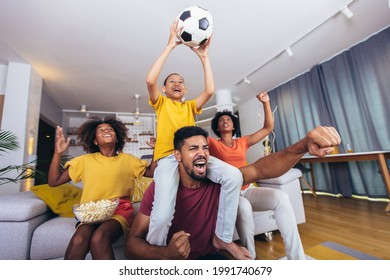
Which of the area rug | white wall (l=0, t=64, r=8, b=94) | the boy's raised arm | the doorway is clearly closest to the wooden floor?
the area rug

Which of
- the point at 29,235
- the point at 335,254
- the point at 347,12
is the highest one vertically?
the point at 347,12


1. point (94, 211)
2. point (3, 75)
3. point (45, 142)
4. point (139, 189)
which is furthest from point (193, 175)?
point (45, 142)

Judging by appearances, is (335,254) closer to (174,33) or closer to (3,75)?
(174,33)

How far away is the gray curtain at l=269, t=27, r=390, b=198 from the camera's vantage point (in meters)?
2.62

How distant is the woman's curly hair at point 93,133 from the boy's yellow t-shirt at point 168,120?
19.0 inches

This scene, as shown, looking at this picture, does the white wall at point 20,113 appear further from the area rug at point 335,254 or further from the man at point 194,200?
the area rug at point 335,254

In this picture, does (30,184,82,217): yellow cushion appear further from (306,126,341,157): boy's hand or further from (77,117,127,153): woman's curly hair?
(306,126,341,157): boy's hand

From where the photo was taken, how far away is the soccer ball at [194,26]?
1221 mm

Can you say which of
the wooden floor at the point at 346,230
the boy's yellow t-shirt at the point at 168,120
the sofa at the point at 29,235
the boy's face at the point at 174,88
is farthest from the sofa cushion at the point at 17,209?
the wooden floor at the point at 346,230

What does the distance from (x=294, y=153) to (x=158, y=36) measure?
2347 mm

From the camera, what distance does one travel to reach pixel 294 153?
768 millimetres

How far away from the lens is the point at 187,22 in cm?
122

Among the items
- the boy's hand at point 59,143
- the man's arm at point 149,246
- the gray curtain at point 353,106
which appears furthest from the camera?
the gray curtain at point 353,106

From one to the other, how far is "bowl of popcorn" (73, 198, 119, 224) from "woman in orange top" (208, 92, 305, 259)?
0.78 m
